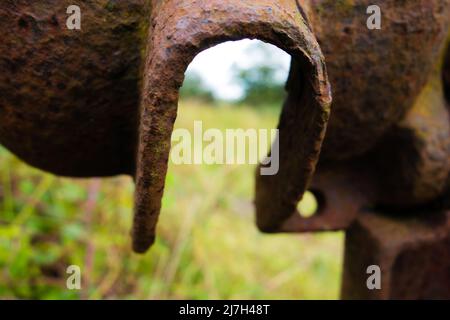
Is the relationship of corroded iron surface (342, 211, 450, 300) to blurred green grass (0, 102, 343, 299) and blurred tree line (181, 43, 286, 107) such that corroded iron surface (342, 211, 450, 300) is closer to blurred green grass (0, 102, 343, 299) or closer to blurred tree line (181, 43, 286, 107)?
blurred green grass (0, 102, 343, 299)

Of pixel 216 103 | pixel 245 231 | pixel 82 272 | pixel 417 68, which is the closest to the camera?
pixel 417 68

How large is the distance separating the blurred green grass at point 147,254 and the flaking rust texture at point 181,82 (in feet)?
2.01

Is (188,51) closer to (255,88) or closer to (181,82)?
(181,82)

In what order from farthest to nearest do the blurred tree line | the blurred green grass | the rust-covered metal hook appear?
the blurred tree line → the blurred green grass → the rust-covered metal hook

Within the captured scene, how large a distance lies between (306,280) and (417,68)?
1.40 metres

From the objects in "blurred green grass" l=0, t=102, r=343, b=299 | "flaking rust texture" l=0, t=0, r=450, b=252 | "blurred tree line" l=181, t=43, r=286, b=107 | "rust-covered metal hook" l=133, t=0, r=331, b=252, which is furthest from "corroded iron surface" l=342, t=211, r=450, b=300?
"blurred tree line" l=181, t=43, r=286, b=107

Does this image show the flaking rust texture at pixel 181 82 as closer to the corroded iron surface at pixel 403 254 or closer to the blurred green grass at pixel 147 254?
the corroded iron surface at pixel 403 254

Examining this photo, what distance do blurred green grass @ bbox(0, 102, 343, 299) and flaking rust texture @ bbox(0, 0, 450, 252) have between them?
61cm

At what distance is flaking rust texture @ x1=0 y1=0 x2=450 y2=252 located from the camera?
2.16 ft

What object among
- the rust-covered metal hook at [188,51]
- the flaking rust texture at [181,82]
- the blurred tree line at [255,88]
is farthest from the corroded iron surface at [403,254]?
the blurred tree line at [255,88]

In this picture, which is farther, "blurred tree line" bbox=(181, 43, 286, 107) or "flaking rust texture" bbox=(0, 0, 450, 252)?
"blurred tree line" bbox=(181, 43, 286, 107)
